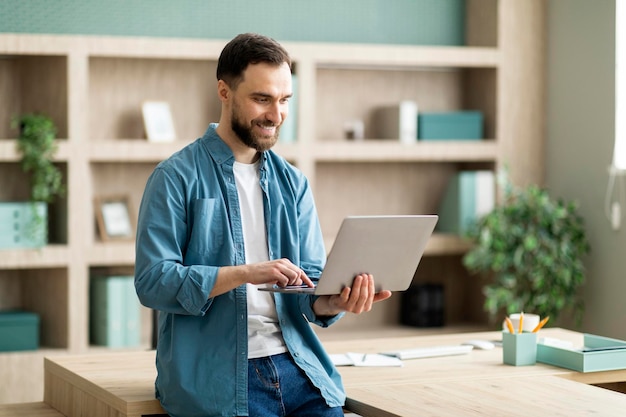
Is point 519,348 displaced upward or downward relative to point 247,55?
downward

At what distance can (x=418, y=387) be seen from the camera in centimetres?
279

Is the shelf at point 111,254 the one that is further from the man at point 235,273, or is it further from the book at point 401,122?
the man at point 235,273

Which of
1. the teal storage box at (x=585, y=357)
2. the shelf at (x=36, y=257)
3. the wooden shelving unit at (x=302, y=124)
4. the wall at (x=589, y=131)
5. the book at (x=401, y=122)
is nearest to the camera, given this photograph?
the teal storage box at (x=585, y=357)

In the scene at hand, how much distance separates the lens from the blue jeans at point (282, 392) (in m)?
2.47

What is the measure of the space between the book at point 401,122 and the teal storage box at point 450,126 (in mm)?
50

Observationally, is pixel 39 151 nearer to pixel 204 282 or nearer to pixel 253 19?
pixel 253 19

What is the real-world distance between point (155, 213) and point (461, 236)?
329 centimetres

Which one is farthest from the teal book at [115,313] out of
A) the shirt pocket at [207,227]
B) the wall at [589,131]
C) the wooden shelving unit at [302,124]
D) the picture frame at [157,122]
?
the shirt pocket at [207,227]

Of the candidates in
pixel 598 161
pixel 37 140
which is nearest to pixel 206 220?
pixel 37 140

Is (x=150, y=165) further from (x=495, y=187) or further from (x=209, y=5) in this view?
(x=495, y=187)

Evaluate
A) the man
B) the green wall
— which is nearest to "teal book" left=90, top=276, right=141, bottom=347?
the green wall

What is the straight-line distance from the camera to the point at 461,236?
5.51m

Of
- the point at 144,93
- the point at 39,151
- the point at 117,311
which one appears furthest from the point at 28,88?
the point at 117,311

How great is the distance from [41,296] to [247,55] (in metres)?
3.00
